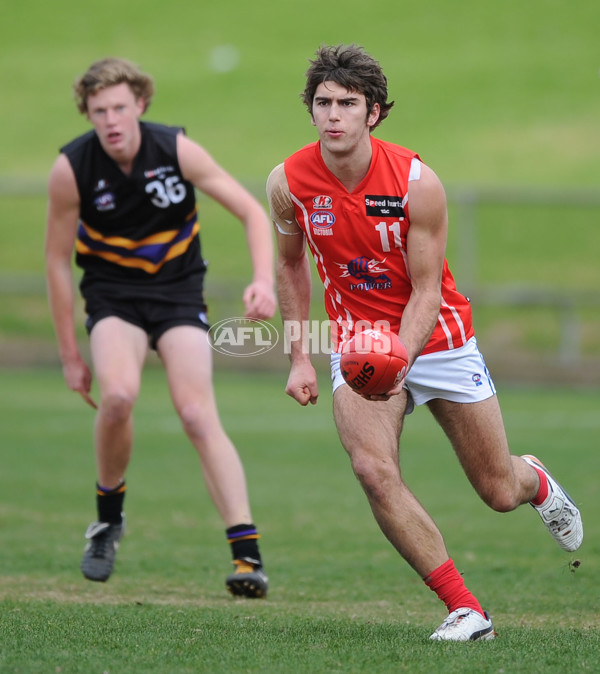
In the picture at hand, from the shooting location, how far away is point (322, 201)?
4.90 meters

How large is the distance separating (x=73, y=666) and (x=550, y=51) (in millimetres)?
30514

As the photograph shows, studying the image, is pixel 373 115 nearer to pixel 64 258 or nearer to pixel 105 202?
pixel 105 202

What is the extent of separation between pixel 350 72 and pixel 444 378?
128 centimetres

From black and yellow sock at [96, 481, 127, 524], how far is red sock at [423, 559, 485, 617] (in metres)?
2.13

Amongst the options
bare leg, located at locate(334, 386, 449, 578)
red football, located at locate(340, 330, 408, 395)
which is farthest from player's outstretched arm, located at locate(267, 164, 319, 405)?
red football, located at locate(340, 330, 408, 395)

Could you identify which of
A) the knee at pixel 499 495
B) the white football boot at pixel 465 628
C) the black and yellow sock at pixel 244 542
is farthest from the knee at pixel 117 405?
the white football boot at pixel 465 628

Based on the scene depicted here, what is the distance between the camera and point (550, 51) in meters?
32.4

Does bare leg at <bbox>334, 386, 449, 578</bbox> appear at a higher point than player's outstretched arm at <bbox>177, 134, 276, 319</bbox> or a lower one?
lower

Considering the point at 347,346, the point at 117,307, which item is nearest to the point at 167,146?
the point at 117,307

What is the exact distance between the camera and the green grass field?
4.26 metres

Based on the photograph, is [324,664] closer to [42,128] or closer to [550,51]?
[42,128]

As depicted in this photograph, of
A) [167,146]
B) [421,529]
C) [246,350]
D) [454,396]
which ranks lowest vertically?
[246,350]

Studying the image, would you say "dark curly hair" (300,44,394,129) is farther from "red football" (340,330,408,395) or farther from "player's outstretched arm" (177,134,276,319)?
"player's outstretched arm" (177,134,276,319)

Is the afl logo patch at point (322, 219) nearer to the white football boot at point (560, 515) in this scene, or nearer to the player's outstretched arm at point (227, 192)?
the player's outstretched arm at point (227, 192)
